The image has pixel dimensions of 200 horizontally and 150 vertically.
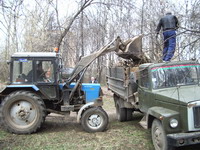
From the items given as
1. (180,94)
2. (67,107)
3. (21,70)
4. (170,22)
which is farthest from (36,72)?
(170,22)

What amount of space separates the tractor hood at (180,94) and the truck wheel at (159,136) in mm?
576

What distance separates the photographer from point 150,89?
5.27m

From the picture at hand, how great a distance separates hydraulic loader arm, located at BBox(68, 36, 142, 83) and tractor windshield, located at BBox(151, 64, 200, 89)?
4.92 ft

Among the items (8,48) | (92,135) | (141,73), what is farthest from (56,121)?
(8,48)

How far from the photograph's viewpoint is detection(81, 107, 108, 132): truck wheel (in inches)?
244

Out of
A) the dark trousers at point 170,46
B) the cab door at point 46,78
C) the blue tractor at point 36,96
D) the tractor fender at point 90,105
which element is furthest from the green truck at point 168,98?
the cab door at point 46,78

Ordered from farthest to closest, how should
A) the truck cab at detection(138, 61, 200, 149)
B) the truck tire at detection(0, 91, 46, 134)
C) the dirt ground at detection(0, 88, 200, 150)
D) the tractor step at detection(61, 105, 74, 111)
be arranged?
the tractor step at detection(61, 105, 74, 111), the truck tire at detection(0, 91, 46, 134), the dirt ground at detection(0, 88, 200, 150), the truck cab at detection(138, 61, 200, 149)

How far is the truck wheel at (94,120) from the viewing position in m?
6.19

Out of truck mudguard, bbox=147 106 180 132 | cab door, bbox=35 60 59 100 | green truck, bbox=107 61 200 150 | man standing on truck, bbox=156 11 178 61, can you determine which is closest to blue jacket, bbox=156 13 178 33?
man standing on truck, bbox=156 11 178 61

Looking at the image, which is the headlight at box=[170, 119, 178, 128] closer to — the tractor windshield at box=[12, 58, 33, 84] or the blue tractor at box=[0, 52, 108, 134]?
the blue tractor at box=[0, 52, 108, 134]

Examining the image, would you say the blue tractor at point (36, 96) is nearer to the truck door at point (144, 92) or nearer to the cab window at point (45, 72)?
the cab window at point (45, 72)

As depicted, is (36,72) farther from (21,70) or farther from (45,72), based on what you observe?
(21,70)

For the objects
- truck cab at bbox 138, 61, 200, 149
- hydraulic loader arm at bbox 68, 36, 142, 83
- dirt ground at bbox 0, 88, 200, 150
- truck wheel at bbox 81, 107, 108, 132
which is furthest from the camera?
hydraulic loader arm at bbox 68, 36, 142, 83

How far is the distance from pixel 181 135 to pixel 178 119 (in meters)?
0.37
